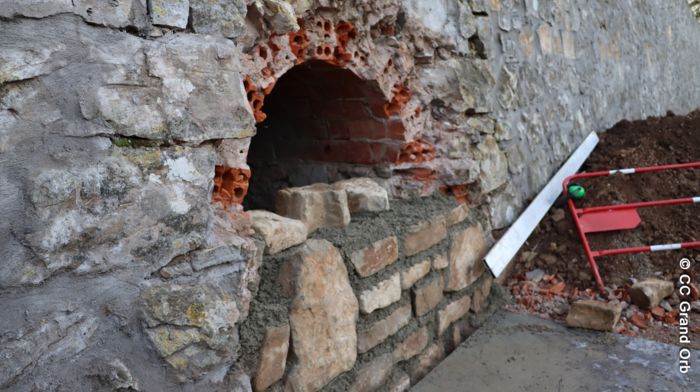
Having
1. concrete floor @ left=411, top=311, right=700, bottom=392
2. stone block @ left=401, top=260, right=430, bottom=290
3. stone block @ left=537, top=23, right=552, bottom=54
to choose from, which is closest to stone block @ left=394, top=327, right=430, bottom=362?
concrete floor @ left=411, top=311, right=700, bottom=392

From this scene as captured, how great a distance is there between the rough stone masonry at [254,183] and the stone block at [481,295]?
0.5 inches

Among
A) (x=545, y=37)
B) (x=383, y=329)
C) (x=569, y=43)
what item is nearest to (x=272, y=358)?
(x=383, y=329)

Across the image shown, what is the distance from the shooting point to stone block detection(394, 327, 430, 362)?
212 centimetres

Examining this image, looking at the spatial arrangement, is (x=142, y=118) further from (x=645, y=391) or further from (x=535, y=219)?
(x=535, y=219)

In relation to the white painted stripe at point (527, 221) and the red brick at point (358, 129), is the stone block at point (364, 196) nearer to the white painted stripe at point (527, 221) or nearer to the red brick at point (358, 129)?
the red brick at point (358, 129)

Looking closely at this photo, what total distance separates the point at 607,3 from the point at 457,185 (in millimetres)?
2916

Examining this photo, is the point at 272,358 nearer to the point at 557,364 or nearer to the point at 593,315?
the point at 557,364

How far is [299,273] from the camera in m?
1.67

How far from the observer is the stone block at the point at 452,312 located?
2.38 metres

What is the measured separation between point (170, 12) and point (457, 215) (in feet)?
5.46

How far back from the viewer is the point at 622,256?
287cm

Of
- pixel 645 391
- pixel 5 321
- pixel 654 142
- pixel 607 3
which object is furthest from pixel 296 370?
pixel 607 3

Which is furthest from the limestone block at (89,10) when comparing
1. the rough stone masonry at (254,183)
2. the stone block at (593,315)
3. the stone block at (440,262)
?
the stone block at (593,315)

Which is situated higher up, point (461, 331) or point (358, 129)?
point (358, 129)
